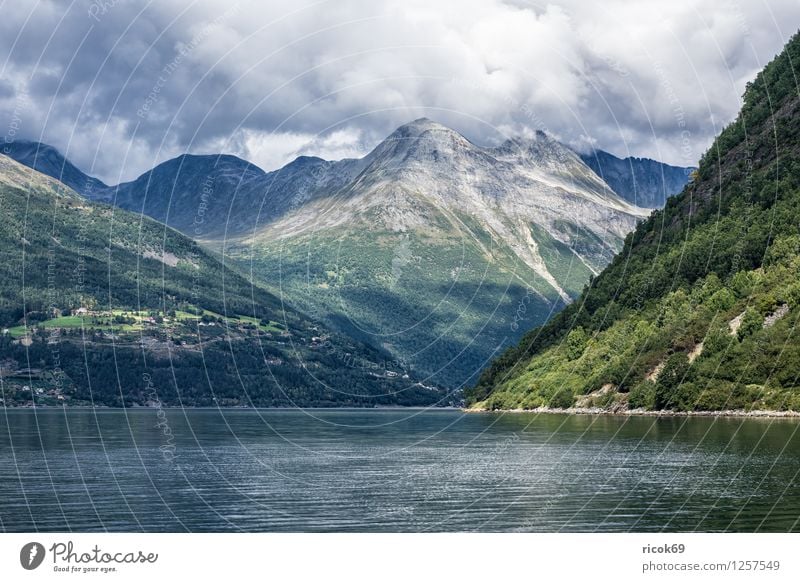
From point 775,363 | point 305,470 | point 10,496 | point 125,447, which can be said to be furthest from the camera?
point 775,363

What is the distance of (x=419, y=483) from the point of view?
323ft

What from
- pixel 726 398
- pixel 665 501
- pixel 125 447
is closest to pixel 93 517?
pixel 665 501

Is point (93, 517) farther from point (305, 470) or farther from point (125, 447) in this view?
point (125, 447)

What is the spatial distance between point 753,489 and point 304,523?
3513cm

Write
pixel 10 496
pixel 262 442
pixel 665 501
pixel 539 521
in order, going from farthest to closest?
pixel 262 442, pixel 10 496, pixel 665 501, pixel 539 521

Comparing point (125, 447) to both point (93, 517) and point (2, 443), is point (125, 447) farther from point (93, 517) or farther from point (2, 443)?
point (93, 517)

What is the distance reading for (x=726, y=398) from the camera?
192625 mm

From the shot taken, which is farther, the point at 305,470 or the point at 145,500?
the point at 305,470

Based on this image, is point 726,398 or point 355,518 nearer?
point 355,518

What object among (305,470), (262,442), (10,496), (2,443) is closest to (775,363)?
(262,442)

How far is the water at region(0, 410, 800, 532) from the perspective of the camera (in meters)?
73.8

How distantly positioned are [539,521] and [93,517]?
30.5 meters

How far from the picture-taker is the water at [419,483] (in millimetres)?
73812

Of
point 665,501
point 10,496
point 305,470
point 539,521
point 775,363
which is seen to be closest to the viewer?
point 539,521
